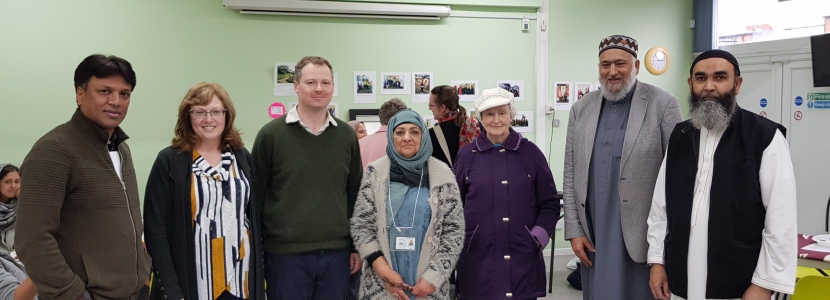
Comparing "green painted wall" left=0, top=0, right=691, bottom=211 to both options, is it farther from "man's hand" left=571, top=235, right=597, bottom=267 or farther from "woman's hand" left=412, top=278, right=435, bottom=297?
"woman's hand" left=412, top=278, right=435, bottom=297

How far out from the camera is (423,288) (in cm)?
225

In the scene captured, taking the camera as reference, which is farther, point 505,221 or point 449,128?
point 449,128

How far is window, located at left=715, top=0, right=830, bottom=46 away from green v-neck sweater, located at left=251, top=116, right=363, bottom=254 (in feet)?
17.2

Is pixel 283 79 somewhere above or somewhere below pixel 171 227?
above

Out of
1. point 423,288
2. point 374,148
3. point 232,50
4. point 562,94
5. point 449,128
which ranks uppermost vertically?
point 232,50

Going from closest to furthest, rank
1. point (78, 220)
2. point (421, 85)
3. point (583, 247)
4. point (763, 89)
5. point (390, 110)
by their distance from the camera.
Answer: point (78, 220), point (583, 247), point (390, 110), point (421, 85), point (763, 89)

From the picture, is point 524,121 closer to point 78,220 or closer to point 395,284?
point 395,284

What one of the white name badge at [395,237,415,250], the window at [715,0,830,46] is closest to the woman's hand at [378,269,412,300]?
the white name badge at [395,237,415,250]

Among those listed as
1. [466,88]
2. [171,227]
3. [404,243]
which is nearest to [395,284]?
[404,243]

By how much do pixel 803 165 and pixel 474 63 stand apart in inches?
132

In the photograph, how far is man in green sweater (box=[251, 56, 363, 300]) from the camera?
233cm

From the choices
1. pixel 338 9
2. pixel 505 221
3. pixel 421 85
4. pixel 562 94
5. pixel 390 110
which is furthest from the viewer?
pixel 562 94

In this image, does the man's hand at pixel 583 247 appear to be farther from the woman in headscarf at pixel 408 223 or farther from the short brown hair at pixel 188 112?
the short brown hair at pixel 188 112

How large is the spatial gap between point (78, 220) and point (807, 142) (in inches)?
240
